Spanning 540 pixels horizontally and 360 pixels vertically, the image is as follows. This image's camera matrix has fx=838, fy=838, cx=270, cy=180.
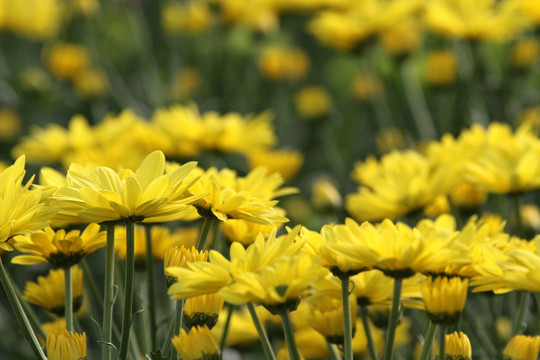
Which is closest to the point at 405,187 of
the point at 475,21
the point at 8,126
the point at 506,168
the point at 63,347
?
the point at 506,168

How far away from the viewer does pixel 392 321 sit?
767 millimetres

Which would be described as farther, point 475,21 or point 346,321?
point 475,21

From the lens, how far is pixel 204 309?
81 centimetres

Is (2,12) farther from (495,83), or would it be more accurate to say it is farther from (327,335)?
(327,335)

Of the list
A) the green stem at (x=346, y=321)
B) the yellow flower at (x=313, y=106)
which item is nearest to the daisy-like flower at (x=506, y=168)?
the green stem at (x=346, y=321)

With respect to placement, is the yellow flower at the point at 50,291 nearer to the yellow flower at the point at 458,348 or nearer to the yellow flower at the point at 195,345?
the yellow flower at the point at 195,345

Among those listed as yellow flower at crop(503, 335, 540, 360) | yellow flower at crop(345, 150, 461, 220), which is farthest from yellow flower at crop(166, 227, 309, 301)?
yellow flower at crop(345, 150, 461, 220)

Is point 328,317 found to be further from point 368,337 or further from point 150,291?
point 150,291

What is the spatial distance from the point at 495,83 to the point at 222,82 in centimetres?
83

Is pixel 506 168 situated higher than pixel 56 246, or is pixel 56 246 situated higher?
pixel 506 168

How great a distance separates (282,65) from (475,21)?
691 millimetres

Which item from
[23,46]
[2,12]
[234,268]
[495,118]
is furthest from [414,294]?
[23,46]

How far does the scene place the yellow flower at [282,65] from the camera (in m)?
2.40

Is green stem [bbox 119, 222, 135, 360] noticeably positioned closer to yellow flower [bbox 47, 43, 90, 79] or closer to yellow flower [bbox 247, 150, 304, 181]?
yellow flower [bbox 247, 150, 304, 181]
